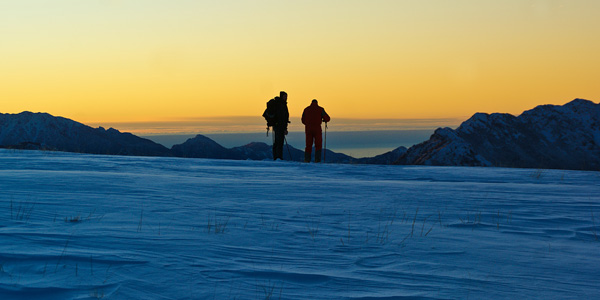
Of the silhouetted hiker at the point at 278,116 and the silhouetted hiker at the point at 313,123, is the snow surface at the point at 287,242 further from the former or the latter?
the silhouetted hiker at the point at 278,116

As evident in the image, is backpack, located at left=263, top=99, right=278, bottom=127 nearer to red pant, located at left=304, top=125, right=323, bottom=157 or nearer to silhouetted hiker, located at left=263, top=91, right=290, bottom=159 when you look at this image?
silhouetted hiker, located at left=263, top=91, right=290, bottom=159

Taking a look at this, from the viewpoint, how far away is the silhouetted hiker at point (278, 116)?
16052mm

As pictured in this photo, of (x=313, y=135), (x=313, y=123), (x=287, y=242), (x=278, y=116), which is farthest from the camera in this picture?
(x=278, y=116)

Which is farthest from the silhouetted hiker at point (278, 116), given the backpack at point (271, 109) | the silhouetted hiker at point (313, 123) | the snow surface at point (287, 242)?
the snow surface at point (287, 242)

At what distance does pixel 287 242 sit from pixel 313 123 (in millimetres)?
11661

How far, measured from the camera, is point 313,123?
15.4 meters

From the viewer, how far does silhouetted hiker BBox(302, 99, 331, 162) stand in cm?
1538

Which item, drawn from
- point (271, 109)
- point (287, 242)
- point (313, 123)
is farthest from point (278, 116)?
point (287, 242)

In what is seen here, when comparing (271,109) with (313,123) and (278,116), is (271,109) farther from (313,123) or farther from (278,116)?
(313,123)

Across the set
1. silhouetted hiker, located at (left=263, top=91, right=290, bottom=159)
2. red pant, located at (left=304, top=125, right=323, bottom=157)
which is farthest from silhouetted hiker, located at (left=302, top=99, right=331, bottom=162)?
silhouetted hiker, located at (left=263, top=91, right=290, bottom=159)

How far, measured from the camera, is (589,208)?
18.8 feet

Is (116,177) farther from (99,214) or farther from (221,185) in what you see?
(99,214)

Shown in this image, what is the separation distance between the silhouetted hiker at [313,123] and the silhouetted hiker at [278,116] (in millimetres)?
879

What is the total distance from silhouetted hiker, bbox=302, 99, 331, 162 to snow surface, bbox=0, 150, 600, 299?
27.2ft
